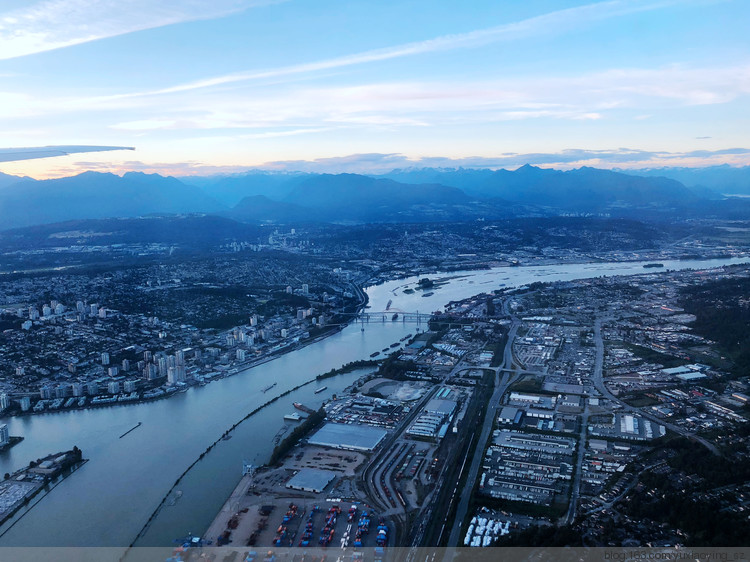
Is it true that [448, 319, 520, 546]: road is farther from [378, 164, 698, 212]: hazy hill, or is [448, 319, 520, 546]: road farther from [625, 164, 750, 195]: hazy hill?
[625, 164, 750, 195]: hazy hill

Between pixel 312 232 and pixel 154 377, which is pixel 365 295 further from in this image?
pixel 312 232

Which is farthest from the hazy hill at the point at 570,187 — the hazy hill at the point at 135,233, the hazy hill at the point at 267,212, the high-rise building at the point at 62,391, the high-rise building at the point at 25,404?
the high-rise building at the point at 25,404

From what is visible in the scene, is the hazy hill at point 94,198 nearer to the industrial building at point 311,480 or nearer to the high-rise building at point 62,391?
the high-rise building at point 62,391

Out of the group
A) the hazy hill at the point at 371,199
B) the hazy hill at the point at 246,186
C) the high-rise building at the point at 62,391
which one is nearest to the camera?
the high-rise building at the point at 62,391

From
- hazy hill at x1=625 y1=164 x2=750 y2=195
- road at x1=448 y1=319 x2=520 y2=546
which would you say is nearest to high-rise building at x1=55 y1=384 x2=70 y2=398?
road at x1=448 y1=319 x2=520 y2=546

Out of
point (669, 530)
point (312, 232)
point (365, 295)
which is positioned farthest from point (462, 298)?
point (312, 232)

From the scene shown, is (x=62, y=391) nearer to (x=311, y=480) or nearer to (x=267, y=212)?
(x=311, y=480)

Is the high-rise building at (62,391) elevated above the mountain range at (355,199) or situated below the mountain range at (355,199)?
below
